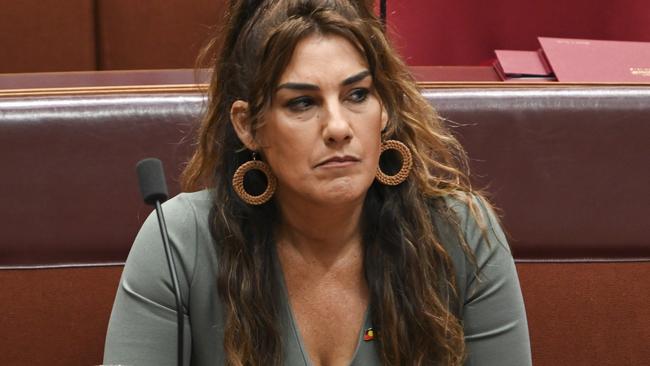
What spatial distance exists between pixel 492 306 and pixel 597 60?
44 centimetres

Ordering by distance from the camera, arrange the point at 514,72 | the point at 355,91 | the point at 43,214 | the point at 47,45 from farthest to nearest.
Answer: the point at 47,45, the point at 514,72, the point at 43,214, the point at 355,91

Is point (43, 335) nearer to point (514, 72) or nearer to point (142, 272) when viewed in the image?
point (142, 272)

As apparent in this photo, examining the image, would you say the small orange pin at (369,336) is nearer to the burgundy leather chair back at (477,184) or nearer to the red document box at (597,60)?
the burgundy leather chair back at (477,184)

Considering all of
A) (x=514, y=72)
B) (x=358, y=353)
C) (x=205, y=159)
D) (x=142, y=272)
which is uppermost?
(x=514, y=72)

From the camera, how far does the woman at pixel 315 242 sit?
816 mm

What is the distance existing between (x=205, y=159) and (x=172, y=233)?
0.08m

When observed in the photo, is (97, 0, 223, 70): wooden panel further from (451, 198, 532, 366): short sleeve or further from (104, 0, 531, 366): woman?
(451, 198, 532, 366): short sleeve

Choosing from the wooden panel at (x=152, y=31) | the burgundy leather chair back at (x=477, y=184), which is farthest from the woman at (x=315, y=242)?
the wooden panel at (x=152, y=31)

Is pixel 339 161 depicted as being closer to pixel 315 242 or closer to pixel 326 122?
pixel 326 122

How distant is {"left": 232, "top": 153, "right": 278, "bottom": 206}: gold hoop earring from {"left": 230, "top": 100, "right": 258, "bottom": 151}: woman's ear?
0.02 meters

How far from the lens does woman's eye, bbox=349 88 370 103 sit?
0.81 meters

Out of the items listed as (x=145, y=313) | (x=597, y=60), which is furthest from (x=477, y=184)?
(x=145, y=313)

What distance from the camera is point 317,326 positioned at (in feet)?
2.95

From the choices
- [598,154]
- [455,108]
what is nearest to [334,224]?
[455,108]
